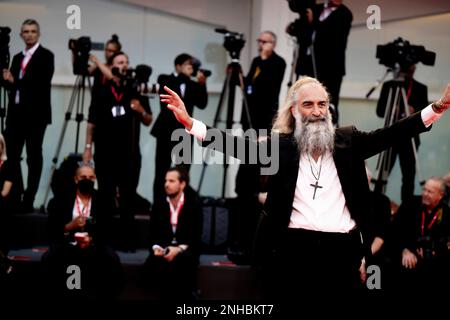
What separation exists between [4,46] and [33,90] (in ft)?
1.53

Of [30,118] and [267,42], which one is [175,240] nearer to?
[30,118]

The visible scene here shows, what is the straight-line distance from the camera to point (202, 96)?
7.36 metres

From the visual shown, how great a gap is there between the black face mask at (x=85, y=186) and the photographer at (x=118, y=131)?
2.04ft

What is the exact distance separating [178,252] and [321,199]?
9.19ft

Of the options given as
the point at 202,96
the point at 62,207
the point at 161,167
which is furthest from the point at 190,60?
the point at 62,207

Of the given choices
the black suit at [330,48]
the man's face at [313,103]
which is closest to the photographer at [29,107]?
the black suit at [330,48]

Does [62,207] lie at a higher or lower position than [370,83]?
lower

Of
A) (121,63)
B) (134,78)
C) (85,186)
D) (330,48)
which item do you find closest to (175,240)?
(85,186)

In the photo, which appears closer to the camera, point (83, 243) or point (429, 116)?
point (429, 116)

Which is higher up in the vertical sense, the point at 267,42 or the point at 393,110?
the point at 267,42

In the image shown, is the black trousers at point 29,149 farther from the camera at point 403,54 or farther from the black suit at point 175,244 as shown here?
the camera at point 403,54

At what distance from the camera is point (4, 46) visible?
7.25 m

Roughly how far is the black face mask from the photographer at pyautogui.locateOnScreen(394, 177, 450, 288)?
2.48 m
